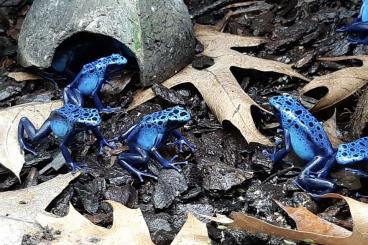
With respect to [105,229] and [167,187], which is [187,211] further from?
[105,229]

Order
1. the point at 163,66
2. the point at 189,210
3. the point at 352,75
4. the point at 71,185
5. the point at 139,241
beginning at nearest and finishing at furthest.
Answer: the point at 139,241 → the point at 189,210 → the point at 71,185 → the point at 352,75 → the point at 163,66

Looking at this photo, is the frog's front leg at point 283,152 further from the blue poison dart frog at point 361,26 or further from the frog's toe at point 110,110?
the blue poison dart frog at point 361,26

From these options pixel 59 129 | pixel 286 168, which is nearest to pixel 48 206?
pixel 59 129

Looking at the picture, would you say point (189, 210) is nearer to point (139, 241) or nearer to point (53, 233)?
point (139, 241)

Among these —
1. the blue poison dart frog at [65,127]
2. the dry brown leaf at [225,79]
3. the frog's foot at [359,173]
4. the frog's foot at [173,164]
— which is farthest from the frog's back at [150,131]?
the frog's foot at [359,173]

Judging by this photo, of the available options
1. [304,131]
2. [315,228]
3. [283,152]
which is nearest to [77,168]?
[283,152]

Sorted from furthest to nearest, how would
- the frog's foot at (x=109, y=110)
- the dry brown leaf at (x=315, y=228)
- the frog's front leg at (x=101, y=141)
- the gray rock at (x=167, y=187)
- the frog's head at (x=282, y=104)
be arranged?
the frog's foot at (x=109, y=110) < the frog's front leg at (x=101, y=141) < the frog's head at (x=282, y=104) < the gray rock at (x=167, y=187) < the dry brown leaf at (x=315, y=228)

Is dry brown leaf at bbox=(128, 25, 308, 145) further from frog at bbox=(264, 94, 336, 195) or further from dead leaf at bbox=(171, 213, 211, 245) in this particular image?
dead leaf at bbox=(171, 213, 211, 245)

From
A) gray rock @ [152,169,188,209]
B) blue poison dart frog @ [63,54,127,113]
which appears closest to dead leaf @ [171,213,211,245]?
gray rock @ [152,169,188,209]
